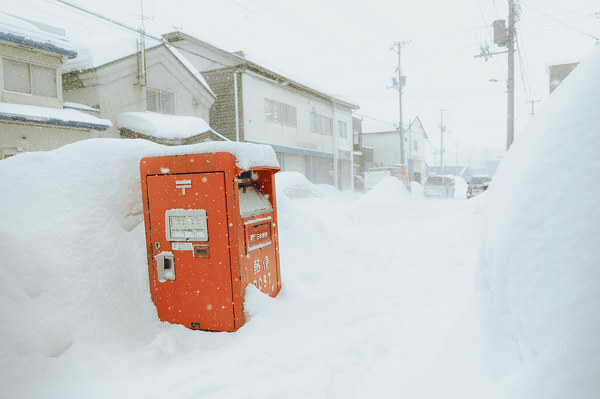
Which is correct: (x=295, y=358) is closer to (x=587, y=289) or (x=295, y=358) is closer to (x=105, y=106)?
(x=587, y=289)

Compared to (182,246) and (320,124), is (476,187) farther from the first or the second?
(182,246)

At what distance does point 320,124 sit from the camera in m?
26.1

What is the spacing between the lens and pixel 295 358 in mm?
2582

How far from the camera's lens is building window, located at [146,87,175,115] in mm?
16453

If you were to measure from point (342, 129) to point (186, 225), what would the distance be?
26.9 metres

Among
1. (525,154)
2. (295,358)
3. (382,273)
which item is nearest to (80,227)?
(295,358)

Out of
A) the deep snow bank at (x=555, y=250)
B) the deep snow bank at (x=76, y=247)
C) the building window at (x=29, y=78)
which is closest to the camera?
the deep snow bank at (x=555, y=250)

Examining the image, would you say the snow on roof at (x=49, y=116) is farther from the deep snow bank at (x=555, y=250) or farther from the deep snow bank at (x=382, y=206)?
the deep snow bank at (x=555, y=250)

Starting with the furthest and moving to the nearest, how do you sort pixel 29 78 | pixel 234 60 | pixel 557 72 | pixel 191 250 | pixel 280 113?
pixel 557 72, pixel 280 113, pixel 234 60, pixel 29 78, pixel 191 250

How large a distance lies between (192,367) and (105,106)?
14252 mm

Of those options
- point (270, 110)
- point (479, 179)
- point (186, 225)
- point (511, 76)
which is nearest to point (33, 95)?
point (270, 110)

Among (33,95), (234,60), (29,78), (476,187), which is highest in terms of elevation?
(234,60)

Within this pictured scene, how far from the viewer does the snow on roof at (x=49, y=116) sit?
10910 millimetres

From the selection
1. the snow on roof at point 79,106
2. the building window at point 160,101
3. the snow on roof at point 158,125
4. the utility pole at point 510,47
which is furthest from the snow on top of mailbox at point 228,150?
the utility pole at point 510,47
